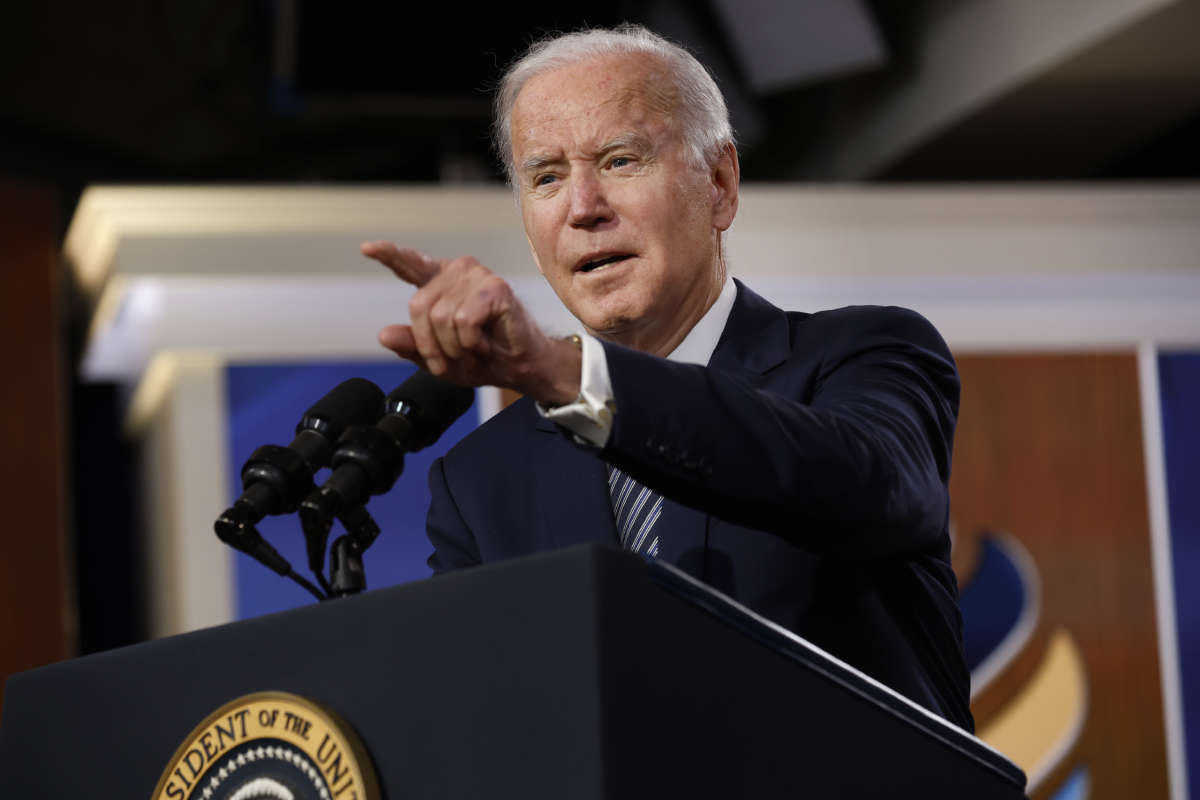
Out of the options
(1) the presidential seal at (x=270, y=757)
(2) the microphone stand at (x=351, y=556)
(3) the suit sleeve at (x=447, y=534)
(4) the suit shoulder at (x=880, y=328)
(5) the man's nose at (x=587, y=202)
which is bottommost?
(1) the presidential seal at (x=270, y=757)

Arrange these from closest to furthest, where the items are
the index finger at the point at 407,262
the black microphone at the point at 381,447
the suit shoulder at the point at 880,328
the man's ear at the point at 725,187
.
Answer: the index finger at the point at 407,262, the black microphone at the point at 381,447, the suit shoulder at the point at 880,328, the man's ear at the point at 725,187

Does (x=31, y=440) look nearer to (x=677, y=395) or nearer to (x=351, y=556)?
(x=351, y=556)

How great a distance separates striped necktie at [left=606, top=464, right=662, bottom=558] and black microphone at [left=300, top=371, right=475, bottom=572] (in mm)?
150

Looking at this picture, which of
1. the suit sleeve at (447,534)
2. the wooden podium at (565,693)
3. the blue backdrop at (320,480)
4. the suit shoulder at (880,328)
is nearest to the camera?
the wooden podium at (565,693)

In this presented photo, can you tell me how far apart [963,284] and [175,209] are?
2170 millimetres

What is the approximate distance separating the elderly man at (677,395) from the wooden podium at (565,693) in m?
0.13

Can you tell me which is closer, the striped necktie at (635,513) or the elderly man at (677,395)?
the elderly man at (677,395)

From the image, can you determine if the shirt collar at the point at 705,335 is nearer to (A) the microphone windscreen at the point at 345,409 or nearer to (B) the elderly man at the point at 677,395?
(B) the elderly man at the point at 677,395

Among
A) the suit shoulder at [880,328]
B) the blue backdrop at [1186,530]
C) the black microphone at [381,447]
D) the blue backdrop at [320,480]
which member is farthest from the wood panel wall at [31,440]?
the suit shoulder at [880,328]

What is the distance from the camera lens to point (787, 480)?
1.00 metres

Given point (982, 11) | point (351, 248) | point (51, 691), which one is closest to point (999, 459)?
point (982, 11)

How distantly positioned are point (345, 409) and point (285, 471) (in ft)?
0.29

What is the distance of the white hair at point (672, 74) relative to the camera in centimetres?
152

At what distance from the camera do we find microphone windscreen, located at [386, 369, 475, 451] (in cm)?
128
